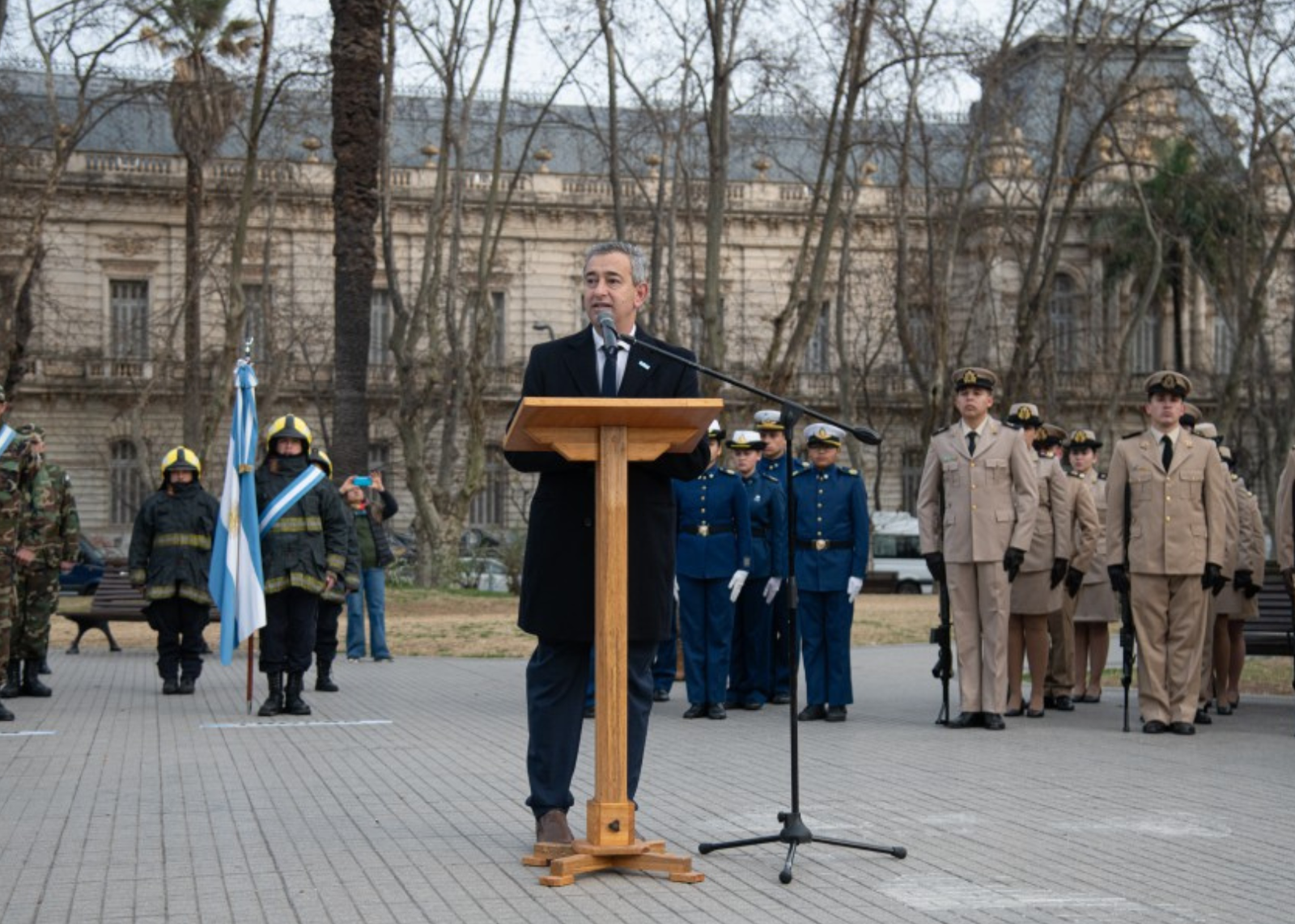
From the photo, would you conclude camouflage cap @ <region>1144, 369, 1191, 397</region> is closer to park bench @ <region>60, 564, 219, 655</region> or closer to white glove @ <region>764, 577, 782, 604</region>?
white glove @ <region>764, 577, 782, 604</region>

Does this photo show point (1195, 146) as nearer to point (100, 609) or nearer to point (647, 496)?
point (100, 609)

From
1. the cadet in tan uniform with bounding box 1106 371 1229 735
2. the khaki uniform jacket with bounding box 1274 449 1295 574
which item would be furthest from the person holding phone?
the khaki uniform jacket with bounding box 1274 449 1295 574

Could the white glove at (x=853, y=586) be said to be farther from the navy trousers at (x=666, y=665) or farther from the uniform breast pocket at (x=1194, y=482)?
the uniform breast pocket at (x=1194, y=482)

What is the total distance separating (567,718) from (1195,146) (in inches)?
1619

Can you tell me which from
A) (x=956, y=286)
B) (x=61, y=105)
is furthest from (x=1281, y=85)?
(x=61, y=105)

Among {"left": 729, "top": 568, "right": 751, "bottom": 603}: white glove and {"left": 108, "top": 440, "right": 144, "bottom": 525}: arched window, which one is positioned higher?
{"left": 108, "top": 440, "right": 144, "bottom": 525}: arched window

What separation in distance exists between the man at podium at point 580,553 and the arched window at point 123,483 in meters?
54.0

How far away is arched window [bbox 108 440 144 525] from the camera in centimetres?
Result: 6047

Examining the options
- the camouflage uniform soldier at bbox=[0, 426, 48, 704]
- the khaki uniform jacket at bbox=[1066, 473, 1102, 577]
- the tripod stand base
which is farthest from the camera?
the khaki uniform jacket at bbox=[1066, 473, 1102, 577]

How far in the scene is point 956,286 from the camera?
57.7 metres

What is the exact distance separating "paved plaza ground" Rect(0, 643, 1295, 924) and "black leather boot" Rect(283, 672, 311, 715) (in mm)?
451

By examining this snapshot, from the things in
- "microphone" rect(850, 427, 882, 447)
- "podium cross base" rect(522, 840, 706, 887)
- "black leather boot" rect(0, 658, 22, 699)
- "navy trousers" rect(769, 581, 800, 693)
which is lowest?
"black leather boot" rect(0, 658, 22, 699)

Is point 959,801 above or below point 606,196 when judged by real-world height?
below

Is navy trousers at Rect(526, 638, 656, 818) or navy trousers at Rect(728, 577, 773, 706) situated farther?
navy trousers at Rect(728, 577, 773, 706)
